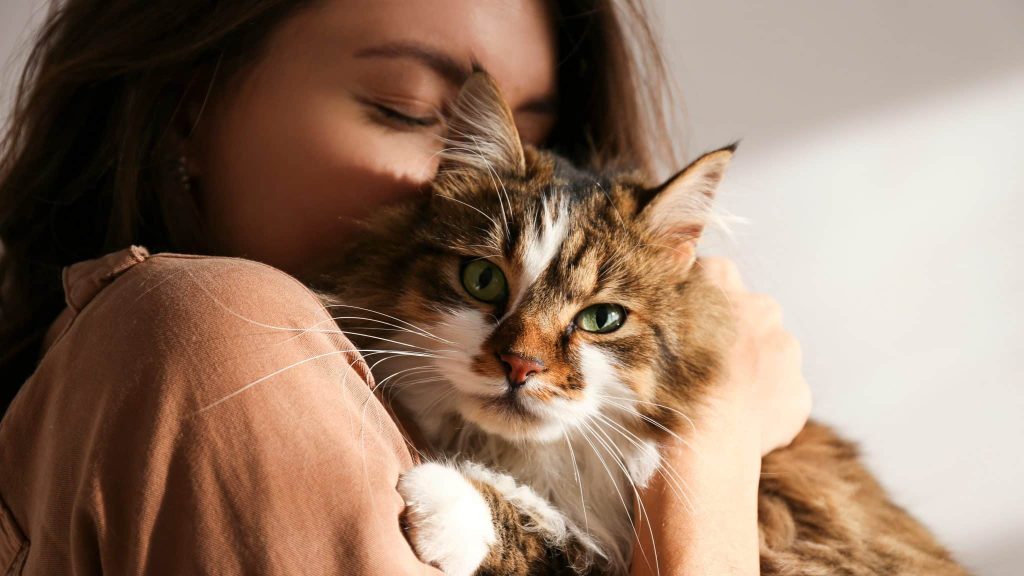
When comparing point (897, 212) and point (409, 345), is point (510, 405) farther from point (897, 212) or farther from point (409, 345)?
point (897, 212)

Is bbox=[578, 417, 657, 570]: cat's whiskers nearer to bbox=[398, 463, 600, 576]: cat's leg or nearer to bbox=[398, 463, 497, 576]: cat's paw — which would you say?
bbox=[398, 463, 600, 576]: cat's leg

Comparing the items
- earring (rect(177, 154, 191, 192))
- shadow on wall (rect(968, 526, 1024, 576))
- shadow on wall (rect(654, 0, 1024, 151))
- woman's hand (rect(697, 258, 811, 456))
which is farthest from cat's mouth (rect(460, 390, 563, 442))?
shadow on wall (rect(968, 526, 1024, 576))

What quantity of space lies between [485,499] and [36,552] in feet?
1.80

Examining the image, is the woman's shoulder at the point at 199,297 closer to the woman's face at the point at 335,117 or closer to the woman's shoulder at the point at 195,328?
the woman's shoulder at the point at 195,328

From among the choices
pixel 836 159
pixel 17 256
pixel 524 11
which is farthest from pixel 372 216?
pixel 836 159

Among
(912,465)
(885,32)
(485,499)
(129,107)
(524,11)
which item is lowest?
(912,465)

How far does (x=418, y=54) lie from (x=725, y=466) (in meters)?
0.87

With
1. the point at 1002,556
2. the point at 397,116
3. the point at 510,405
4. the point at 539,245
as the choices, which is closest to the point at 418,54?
the point at 397,116

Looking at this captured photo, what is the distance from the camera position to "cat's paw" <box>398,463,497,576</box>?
91 cm

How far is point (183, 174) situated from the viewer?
1472 mm

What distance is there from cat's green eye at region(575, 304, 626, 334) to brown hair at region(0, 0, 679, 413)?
0.67m

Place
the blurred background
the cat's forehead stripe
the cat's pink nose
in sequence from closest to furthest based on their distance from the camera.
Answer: the cat's pink nose < the cat's forehead stripe < the blurred background

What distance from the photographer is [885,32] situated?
2305 millimetres

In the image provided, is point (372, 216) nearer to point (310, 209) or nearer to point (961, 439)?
point (310, 209)
